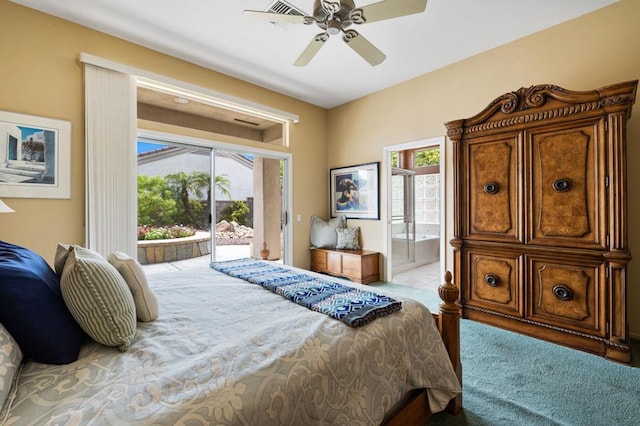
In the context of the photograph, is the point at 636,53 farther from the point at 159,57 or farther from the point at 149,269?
the point at 149,269

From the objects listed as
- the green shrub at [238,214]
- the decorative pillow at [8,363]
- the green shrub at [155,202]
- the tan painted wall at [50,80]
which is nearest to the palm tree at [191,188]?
the green shrub at [155,202]

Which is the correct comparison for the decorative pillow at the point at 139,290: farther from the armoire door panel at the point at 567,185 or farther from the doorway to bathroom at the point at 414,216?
the doorway to bathroom at the point at 414,216

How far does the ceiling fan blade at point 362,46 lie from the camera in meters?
2.25

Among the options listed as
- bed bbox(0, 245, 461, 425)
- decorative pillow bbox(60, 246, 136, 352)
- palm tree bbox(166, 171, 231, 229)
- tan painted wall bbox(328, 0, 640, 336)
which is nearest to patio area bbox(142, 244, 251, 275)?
palm tree bbox(166, 171, 231, 229)

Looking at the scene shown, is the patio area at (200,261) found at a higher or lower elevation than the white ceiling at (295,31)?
lower

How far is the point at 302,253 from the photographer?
480cm

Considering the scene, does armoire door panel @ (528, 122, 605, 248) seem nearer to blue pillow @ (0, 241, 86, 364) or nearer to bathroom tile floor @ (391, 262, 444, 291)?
bathroom tile floor @ (391, 262, 444, 291)

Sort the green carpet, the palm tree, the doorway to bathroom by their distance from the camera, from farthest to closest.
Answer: the doorway to bathroom
the palm tree
the green carpet

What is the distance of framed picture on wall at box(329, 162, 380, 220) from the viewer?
452 cm

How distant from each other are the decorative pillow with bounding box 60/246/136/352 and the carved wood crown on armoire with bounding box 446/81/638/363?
2907mm

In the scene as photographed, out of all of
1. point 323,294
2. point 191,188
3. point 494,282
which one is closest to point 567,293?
point 494,282

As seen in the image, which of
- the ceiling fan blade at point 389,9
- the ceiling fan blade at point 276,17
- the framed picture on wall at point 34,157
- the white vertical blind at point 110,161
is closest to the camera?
the ceiling fan blade at point 389,9

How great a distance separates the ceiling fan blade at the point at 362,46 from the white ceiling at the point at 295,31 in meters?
0.52

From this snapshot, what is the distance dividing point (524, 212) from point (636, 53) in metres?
1.62
